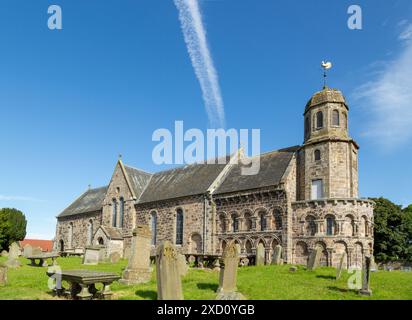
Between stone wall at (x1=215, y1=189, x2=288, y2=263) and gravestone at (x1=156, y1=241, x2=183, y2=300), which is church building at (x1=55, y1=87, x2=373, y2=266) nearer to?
stone wall at (x1=215, y1=189, x2=288, y2=263)

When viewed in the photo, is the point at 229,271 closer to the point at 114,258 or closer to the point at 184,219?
the point at 114,258

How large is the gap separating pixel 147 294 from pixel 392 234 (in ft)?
128

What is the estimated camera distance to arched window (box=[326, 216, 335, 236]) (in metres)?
28.6

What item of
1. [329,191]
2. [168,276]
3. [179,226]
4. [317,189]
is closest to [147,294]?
[168,276]

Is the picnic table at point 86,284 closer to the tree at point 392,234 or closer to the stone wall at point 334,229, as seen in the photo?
the stone wall at point 334,229

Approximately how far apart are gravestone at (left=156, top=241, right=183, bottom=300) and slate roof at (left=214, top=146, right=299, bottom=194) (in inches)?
809

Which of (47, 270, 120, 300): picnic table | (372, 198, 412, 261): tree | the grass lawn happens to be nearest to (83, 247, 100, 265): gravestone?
the grass lawn

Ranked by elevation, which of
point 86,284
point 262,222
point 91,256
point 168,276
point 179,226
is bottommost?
point 91,256

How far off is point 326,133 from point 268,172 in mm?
5637

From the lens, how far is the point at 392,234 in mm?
44406

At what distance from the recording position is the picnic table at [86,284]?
473 inches

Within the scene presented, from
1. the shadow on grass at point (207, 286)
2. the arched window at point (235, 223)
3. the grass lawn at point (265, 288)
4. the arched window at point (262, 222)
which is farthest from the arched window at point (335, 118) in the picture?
the shadow on grass at point (207, 286)
